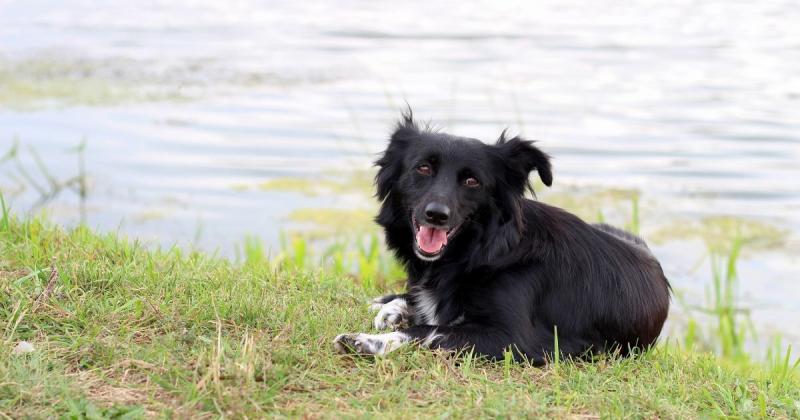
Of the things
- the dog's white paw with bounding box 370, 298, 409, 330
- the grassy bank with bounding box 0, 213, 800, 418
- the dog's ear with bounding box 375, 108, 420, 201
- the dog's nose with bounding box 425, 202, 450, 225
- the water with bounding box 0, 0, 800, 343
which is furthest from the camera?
the water with bounding box 0, 0, 800, 343

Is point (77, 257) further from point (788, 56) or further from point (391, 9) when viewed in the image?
point (391, 9)

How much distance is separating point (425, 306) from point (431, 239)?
40 cm

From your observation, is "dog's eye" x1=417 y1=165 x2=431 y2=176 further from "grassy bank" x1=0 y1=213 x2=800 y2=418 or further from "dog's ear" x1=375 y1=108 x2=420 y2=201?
"grassy bank" x1=0 y1=213 x2=800 y2=418

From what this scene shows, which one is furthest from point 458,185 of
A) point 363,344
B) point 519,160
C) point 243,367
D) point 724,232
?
point 724,232

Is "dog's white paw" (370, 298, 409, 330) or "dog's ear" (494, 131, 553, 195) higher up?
"dog's ear" (494, 131, 553, 195)

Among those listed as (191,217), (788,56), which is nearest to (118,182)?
(191,217)

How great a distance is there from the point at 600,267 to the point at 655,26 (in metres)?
14.5

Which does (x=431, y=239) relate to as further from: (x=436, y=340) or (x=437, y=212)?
(x=436, y=340)

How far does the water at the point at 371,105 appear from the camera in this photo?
944 cm

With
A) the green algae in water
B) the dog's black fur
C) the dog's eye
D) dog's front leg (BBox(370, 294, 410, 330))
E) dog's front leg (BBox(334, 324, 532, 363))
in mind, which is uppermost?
the dog's eye

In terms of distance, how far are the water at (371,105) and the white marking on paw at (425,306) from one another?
2870 millimetres

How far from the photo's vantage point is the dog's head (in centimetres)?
458

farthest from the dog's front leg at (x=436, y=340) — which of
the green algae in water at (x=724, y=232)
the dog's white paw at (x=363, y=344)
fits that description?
the green algae in water at (x=724, y=232)

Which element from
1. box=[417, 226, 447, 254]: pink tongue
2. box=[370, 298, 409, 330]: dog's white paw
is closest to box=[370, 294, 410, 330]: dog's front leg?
box=[370, 298, 409, 330]: dog's white paw
